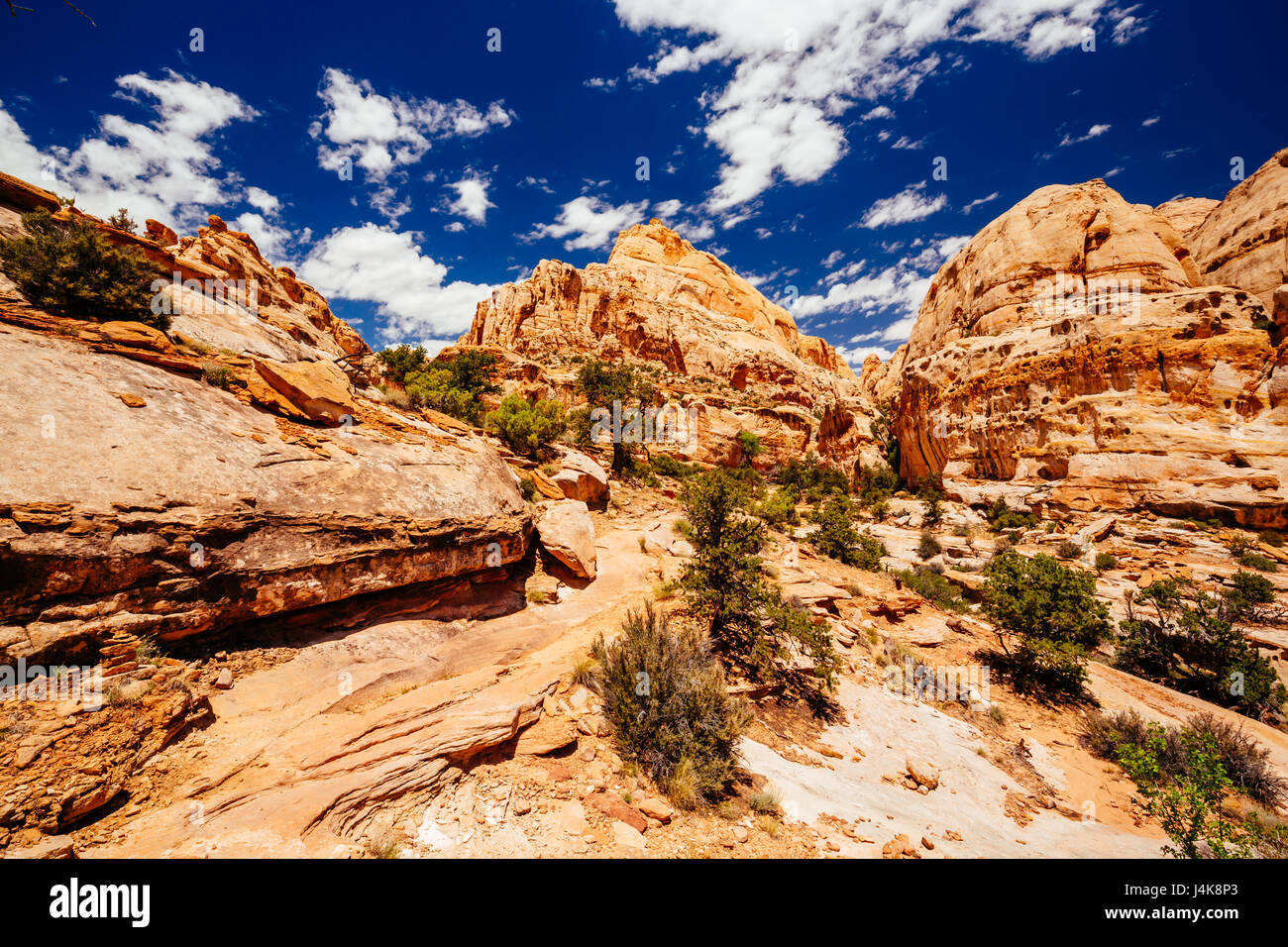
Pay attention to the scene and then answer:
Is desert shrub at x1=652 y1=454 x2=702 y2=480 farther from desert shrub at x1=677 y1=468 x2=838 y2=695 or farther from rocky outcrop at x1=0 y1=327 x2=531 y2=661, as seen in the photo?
rocky outcrop at x1=0 y1=327 x2=531 y2=661

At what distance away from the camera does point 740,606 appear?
8.63 m

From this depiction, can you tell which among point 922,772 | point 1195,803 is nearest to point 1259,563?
point 1195,803

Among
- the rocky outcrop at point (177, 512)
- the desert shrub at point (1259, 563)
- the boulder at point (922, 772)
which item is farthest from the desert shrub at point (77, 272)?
the desert shrub at point (1259, 563)

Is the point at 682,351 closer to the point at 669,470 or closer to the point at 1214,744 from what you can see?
the point at 669,470

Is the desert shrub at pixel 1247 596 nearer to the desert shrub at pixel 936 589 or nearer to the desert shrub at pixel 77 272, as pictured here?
the desert shrub at pixel 936 589

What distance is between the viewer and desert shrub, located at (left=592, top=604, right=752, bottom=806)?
16.5 feet

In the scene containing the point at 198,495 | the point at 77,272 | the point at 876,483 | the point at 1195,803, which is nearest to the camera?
the point at 1195,803

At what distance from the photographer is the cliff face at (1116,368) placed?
1772cm

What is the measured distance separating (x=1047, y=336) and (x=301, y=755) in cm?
3518

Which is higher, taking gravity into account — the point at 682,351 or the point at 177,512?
the point at 682,351

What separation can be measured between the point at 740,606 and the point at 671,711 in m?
3.46

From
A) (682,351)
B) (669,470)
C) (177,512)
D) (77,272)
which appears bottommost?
(177,512)

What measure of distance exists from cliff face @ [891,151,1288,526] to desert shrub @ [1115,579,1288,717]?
9014 mm

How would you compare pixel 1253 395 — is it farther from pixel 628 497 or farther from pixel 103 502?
pixel 103 502
